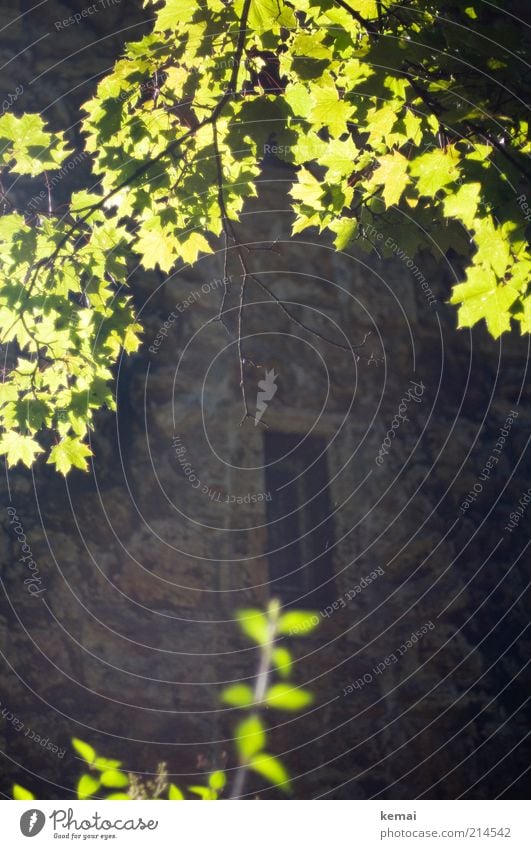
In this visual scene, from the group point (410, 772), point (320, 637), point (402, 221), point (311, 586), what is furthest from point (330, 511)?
point (402, 221)

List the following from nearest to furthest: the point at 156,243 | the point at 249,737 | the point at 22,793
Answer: the point at 22,793 < the point at 156,243 < the point at 249,737

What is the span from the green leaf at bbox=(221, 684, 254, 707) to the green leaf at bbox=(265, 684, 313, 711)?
28cm

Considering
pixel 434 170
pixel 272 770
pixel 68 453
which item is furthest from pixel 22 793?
pixel 272 770

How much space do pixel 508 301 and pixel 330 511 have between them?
14.3ft

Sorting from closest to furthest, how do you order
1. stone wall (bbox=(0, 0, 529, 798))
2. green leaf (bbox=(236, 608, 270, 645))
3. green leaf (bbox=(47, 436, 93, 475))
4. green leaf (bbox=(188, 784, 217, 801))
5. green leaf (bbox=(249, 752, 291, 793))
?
green leaf (bbox=(188, 784, 217, 801)), green leaf (bbox=(47, 436, 93, 475)), stone wall (bbox=(0, 0, 529, 798)), green leaf (bbox=(249, 752, 291, 793)), green leaf (bbox=(236, 608, 270, 645))

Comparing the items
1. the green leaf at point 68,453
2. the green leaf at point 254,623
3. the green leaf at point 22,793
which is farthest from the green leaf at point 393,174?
the green leaf at point 254,623

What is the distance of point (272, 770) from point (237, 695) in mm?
837

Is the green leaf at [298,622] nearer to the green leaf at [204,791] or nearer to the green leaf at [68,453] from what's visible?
the green leaf at [68,453]

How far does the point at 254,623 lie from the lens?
20.3 feet

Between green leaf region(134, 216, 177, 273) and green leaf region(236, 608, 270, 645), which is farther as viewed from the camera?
green leaf region(236, 608, 270, 645)

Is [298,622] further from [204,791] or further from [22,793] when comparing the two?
[204,791]

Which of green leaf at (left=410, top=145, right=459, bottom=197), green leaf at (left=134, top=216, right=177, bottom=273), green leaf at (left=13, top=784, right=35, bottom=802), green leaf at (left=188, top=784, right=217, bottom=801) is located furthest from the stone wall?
green leaf at (left=188, top=784, right=217, bottom=801)
